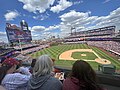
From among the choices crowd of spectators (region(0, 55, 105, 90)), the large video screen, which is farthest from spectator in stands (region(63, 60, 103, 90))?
the large video screen

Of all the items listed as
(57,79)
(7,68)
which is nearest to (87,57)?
(7,68)

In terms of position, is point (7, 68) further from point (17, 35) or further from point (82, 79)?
point (17, 35)

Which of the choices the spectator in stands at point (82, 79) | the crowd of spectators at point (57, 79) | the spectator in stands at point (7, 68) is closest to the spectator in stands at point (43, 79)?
the crowd of spectators at point (57, 79)

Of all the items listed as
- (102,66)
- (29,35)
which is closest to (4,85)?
(102,66)

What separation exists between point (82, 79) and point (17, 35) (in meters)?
22.7

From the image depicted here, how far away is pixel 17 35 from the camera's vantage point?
71.4 ft

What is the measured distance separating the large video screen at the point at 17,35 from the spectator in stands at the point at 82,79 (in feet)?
68.1

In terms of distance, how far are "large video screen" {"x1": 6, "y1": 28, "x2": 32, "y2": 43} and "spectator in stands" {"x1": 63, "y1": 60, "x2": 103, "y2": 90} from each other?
20.7m

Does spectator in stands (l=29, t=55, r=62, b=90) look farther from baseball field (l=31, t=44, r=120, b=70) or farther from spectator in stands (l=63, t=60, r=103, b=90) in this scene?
baseball field (l=31, t=44, r=120, b=70)

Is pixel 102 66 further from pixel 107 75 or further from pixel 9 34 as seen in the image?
pixel 9 34

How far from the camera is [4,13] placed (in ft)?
24.3

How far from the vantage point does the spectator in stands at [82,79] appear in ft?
2.85

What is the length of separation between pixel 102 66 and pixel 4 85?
1512 millimetres

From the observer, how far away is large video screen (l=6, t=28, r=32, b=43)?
19.8 metres
